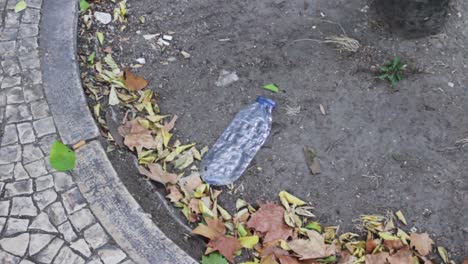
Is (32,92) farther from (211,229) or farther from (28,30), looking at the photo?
(211,229)

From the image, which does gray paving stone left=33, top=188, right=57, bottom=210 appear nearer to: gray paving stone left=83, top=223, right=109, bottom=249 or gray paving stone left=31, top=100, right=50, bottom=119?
gray paving stone left=83, top=223, right=109, bottom=249

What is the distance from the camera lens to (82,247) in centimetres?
292

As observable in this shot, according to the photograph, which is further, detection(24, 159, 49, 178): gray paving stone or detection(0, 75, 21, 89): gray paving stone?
detection(0, 75, 21, 89): gray paving stone

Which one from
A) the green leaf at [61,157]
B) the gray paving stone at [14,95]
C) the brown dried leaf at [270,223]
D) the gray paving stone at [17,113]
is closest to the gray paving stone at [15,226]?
the green leaf at [61,157]

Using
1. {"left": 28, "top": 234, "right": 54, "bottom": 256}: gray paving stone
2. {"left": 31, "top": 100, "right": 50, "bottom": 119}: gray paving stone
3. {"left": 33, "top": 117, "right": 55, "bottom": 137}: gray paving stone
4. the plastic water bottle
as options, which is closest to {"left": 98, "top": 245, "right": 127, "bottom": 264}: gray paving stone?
{"left": 28, "top": 234, "right": 54, "bottom": 256}: gray paving stone

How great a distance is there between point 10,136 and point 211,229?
1.15 meters

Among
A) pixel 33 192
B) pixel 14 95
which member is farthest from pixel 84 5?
pixel 33 192

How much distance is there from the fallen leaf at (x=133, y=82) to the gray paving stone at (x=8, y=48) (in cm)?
65

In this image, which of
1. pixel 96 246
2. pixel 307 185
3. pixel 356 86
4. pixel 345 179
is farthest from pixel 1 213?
pixel 356 86

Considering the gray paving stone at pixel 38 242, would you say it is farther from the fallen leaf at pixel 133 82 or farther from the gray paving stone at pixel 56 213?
the fallen leaf at pixel 133 82

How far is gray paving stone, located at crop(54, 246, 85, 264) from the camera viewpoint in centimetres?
288

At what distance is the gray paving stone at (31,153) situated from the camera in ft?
10.5

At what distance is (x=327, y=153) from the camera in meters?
3.44

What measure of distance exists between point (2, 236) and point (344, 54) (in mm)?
2174
